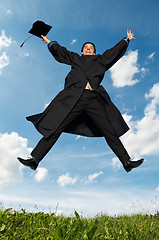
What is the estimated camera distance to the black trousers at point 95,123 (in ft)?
14.5

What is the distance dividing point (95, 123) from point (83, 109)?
369mm

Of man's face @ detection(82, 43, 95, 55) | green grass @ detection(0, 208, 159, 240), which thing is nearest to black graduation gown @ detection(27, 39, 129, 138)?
man's face @ detection(82, 43, 95, 55)

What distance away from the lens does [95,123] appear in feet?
15.4

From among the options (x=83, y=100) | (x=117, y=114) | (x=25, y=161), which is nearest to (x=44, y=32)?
(x=83, y=100)

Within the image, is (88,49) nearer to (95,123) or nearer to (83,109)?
(83,109)

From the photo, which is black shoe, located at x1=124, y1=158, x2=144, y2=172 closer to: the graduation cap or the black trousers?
the black trousers

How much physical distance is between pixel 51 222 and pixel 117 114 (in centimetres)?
239

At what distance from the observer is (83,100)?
A: 177 inches

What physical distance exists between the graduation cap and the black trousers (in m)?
1.52

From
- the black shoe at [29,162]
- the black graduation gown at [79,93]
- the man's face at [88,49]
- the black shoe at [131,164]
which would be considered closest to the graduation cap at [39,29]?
the black graduation gown at [79,93]

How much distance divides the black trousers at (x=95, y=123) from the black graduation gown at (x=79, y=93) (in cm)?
9

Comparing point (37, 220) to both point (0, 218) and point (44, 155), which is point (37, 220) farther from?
point (44, 155)

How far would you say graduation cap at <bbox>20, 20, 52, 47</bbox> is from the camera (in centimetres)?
479

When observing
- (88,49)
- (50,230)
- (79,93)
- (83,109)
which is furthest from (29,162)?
(88,49)
